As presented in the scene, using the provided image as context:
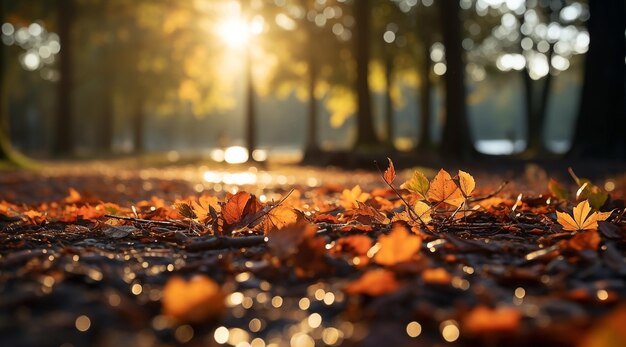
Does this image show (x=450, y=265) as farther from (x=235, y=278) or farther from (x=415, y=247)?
(x=235, y=278)

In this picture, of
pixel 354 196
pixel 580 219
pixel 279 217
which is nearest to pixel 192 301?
pixel 279 217

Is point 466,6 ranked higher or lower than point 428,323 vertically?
higher

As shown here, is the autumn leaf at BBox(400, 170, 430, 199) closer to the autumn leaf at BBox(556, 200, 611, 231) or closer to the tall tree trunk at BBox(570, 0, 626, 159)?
the autumn leaf at BBox(556, 200, 611, 231)

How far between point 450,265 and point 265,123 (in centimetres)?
11816

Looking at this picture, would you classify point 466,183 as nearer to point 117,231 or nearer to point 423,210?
point 423,210

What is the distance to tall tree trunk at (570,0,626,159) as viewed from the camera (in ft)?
43.2

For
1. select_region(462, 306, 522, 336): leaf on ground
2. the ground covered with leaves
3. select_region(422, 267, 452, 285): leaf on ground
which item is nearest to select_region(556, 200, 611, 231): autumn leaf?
the ground covered with leaves

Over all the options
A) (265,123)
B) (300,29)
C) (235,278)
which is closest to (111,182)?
(235,278)

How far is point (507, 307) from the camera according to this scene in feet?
5.00

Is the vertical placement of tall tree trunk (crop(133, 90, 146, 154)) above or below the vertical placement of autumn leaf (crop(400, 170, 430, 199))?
below

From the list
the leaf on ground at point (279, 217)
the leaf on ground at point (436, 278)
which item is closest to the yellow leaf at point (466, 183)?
the leaf on ground at point (279, 217)

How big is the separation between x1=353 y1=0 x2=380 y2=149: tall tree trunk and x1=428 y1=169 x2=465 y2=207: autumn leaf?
1578 centimetres

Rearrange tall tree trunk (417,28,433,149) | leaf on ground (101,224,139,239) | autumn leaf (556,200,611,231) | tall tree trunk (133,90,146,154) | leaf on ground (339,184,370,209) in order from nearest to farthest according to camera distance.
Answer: autumn leaf (556,200,611,231)
leaf on ground (101,224,139,239)
leaf on ground (339,184,370,209)
tall tree trunk (417,28,433,149)
tall tree trunk (133,90,146,154)

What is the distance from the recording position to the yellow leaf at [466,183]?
252 cm
